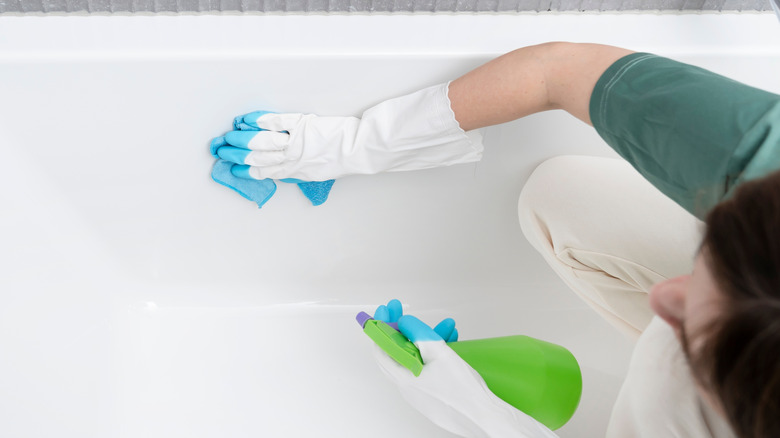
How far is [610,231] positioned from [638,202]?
5 centimetres

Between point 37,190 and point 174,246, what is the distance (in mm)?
205

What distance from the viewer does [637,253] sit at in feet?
2.52

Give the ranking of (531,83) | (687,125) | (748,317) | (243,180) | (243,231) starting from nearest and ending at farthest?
1. (748,317)
2. (687,125)
3. (531,83)
4. (243,180)
5. (243,231)

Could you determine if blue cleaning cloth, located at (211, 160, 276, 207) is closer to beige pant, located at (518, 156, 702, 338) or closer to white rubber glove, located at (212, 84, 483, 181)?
white rubber glove, located at (212, 84, 483, 181)

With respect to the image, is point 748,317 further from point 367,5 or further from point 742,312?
point 367,5

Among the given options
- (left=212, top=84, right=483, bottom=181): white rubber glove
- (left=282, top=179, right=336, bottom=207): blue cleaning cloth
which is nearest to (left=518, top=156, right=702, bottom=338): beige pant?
(left=212, top=84, right=483, bottom=181): white rubber glove

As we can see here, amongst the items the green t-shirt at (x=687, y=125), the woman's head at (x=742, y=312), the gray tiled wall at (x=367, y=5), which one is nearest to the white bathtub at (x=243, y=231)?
the gray tiled wall at (x=367, y=5)

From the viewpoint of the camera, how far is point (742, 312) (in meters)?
0.37

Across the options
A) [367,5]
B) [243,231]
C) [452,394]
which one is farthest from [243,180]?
[452,394]

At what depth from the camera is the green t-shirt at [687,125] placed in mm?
540

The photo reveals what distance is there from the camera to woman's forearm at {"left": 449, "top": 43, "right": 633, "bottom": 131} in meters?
0.68

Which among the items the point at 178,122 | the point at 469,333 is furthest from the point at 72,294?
the point at 469,333

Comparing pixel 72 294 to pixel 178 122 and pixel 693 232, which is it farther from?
pixel 693 232

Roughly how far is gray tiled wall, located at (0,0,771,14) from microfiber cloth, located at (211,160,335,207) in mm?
207
